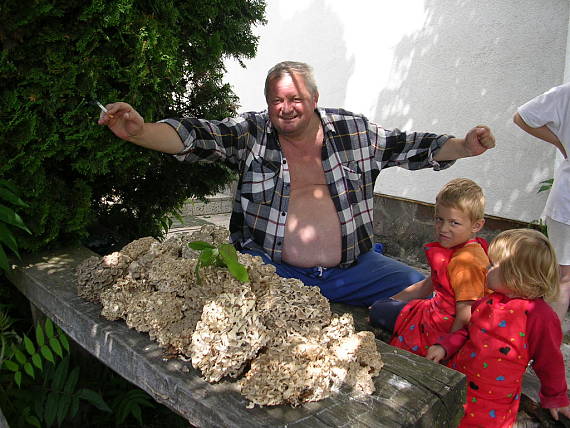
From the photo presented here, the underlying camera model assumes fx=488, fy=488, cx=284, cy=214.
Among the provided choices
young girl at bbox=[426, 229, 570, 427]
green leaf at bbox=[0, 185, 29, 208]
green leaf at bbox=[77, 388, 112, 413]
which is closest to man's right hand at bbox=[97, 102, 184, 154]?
green leaf at bbox=[0, 185, 29, 208]

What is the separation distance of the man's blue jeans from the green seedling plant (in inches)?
40.8

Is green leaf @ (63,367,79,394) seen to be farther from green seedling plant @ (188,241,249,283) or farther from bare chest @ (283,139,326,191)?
bare chest @ (283,139,326,191)

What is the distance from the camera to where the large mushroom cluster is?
1.63 meters

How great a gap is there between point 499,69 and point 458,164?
3.75 feet

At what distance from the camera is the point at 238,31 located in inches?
139

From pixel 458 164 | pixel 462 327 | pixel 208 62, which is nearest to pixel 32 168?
pixel 208 62

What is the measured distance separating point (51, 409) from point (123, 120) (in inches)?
59.3

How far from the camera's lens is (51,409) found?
244cm

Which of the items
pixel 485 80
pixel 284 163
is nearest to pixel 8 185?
pixel 284 163

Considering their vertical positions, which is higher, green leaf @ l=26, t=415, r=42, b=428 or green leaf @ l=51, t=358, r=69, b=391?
green leaf @ l=51, t=358, r=69, b=391

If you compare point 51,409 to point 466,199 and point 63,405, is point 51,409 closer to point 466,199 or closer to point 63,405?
point 63,405

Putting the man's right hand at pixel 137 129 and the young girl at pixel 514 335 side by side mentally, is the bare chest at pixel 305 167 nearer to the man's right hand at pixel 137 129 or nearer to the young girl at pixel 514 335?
the man's right hand at pixel 137 129

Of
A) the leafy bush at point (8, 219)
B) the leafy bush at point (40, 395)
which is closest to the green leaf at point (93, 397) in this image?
the leafy bush at point (40, 395)

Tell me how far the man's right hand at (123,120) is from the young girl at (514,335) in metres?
1.89
